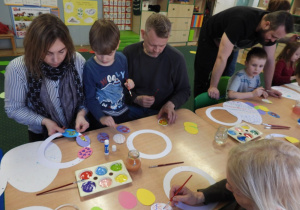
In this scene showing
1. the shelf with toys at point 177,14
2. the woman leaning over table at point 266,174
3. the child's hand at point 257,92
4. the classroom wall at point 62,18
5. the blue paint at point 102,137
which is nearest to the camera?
the woman leaning over table at point 266,174

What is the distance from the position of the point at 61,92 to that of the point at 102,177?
58 centimetres

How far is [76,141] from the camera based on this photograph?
1070mm

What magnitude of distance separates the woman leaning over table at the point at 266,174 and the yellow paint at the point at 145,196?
12.3 inches

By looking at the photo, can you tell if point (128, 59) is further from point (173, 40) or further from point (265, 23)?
point (173, 40)

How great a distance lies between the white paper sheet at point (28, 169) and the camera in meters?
0.83

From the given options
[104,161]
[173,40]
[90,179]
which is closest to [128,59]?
[104,161]

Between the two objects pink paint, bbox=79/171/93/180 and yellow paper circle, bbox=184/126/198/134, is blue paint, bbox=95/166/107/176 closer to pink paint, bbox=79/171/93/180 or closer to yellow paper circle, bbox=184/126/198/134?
pink paint, bbox=79/171/93/180

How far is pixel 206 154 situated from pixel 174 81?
2.09 feet

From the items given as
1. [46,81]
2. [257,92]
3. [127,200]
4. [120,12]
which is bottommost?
[127,200]

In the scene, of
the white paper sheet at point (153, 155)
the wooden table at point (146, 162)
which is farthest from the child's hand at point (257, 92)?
the white paper sheet at point (153, 155)

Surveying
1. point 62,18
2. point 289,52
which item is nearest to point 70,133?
point 289,52

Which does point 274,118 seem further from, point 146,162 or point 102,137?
point 102,137

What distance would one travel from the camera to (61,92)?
120 centimetres

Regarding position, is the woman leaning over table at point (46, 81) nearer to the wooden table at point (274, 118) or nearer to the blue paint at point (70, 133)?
the blue paint at point (70, 133)
